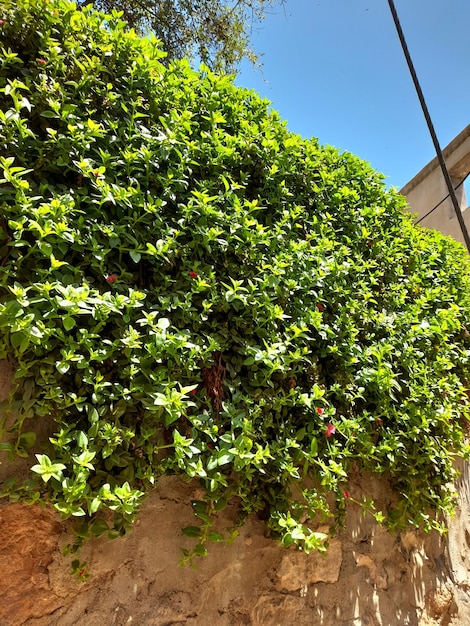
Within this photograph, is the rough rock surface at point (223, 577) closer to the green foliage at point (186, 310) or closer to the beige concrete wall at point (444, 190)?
the green foliage at point (186, 310)

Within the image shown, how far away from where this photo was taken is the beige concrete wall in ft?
21.8

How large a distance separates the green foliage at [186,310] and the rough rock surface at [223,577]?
10 centimetres

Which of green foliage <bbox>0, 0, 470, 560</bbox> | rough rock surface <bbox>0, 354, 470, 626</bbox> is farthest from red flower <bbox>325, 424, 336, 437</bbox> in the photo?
rough rock surface <bbox>0, 354, 470, 626</bbox>

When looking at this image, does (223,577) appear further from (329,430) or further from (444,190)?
(444,190)

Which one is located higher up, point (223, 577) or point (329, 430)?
point (329, 430)

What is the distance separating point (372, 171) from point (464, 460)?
1845 millimetres

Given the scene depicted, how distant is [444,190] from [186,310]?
21.4 ft

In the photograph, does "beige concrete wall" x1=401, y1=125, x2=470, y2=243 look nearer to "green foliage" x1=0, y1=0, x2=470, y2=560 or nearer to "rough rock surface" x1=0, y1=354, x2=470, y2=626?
"green foliage" x1=0, y1=0, x2=470, y2=560

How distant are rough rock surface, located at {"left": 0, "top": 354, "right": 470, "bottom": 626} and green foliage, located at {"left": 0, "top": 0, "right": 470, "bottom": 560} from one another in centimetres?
10

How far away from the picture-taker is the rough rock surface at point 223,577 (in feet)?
4.71

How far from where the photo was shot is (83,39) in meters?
1.82

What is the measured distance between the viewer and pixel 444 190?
7.00m

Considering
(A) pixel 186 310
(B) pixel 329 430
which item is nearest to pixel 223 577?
(B) pixel 329 430

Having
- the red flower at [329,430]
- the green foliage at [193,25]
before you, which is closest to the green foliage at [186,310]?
the red flower at [329,430]
